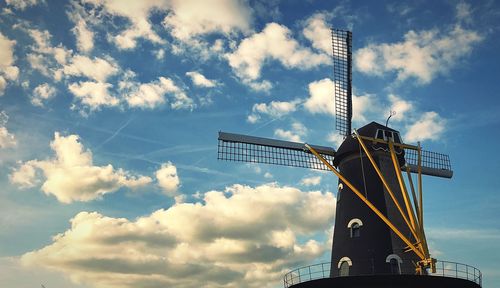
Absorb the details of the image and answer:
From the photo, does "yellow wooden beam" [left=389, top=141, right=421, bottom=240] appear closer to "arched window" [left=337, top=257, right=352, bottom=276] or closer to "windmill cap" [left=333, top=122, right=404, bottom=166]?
"windmill cap" [left=333, top=122, right=404, bottom=166]

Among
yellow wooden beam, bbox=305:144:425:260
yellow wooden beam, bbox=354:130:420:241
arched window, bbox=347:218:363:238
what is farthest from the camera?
arched window, bbox=347:218:363:238

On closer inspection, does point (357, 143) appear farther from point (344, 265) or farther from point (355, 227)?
point (344, 265)

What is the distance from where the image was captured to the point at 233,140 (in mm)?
36125

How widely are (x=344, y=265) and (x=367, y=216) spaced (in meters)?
3.31

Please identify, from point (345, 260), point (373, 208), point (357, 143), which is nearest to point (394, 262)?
point (345, 260)

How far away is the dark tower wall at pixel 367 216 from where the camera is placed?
29438 mm

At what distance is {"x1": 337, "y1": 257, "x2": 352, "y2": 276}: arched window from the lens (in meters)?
30.1

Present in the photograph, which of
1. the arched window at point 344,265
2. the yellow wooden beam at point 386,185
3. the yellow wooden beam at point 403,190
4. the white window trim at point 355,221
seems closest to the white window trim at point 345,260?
the arched window at point 344,265

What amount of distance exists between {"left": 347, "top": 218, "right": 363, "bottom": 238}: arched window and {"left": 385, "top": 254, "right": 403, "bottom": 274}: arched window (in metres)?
2.32

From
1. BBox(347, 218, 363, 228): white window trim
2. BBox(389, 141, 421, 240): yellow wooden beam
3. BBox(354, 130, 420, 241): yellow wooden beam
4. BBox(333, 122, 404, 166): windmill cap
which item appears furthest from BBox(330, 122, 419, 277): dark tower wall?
BBox(389, 141, 421, 240): yellow wooden beam

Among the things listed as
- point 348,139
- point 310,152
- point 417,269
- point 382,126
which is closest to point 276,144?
point 310,152

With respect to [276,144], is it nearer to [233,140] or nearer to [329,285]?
[233,140]

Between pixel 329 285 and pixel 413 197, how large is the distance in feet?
27.3

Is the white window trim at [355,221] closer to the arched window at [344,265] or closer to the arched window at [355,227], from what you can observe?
the arched window at [355,227]
